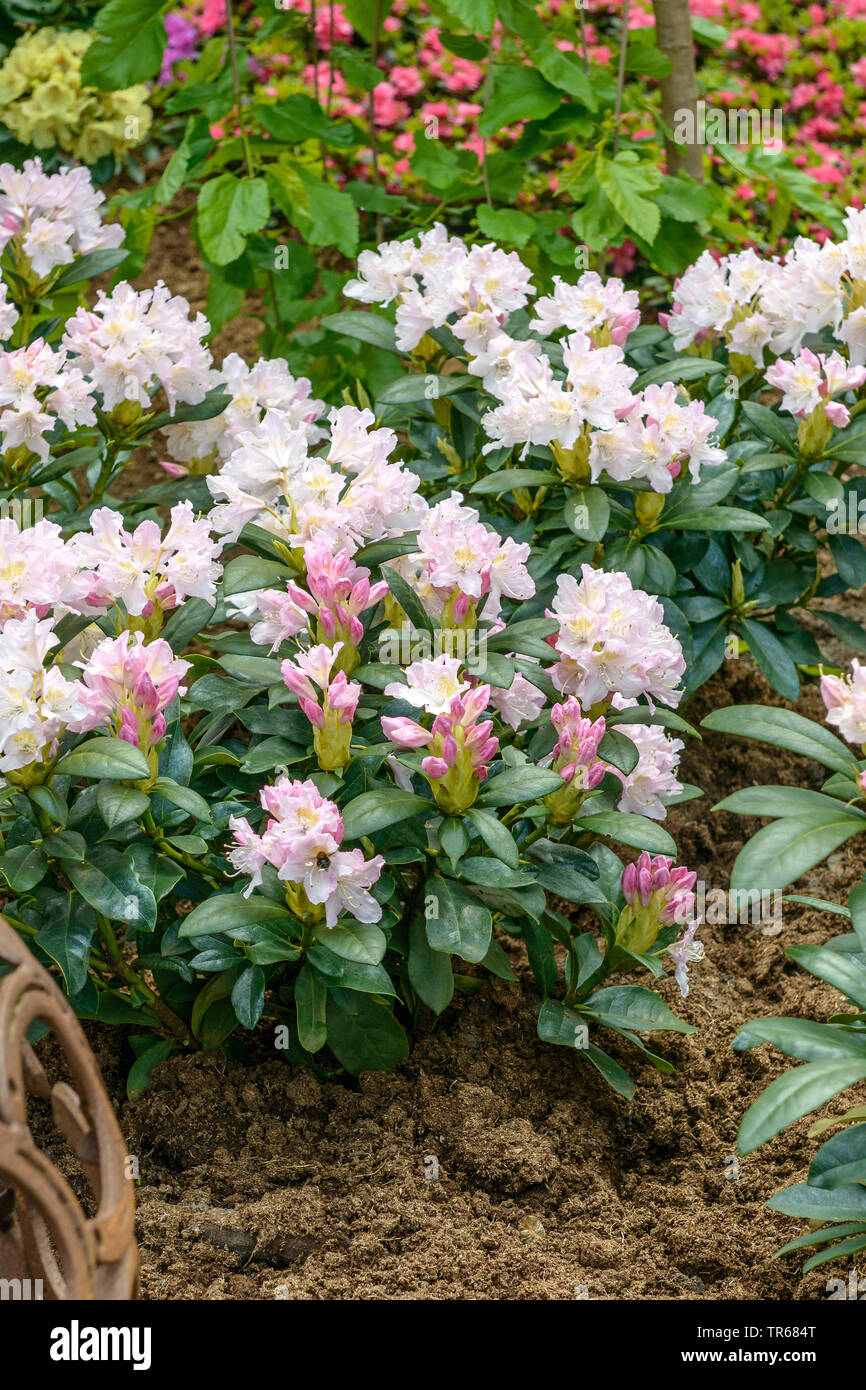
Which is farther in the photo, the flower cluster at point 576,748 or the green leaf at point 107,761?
the flower cluster at point 576,748

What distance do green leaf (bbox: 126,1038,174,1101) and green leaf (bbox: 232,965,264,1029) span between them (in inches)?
9.2

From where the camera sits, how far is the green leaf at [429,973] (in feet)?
5.99

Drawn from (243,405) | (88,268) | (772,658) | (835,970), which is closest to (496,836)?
(835,970)

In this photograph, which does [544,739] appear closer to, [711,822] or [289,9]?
[711,822]

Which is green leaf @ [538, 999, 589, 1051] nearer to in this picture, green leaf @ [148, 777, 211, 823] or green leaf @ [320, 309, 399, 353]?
green leaf @ [148, 777, 211, 823]

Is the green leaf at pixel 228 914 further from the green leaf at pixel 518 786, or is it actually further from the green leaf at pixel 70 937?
the green leaf at pixel 518 786

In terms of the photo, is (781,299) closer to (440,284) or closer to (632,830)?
(440,284)

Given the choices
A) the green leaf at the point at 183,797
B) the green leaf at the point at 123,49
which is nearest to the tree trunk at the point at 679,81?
the green leaf at the point at 123,49

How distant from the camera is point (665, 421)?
209cm

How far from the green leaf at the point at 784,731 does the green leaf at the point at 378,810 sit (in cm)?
39

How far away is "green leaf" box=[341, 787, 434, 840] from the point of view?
5.49 ft

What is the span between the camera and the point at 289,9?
293 centimetres

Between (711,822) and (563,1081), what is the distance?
773 millimetres

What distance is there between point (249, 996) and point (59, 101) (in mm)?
3057
